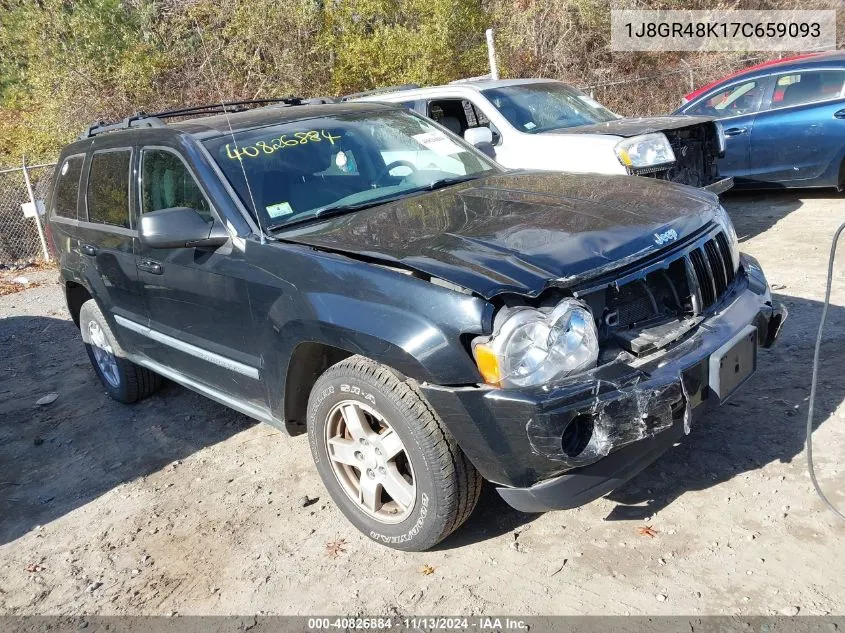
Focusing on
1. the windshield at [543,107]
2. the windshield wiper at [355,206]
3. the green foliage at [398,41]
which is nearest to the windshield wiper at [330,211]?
the windshield wiper at [355,206]

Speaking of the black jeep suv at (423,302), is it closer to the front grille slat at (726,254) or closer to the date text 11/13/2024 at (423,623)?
Result: the front grille slat at (726,254)

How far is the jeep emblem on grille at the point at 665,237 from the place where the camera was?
3039 mm

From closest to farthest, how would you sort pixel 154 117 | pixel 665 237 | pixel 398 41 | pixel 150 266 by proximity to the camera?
pixel 665 237
pixel 150 266
pixel 154 117
pixel 398 41

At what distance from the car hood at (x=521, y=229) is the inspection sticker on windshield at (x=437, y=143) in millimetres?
492

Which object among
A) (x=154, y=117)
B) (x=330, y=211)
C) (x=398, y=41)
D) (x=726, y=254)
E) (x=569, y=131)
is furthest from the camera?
(x=398, y=41)

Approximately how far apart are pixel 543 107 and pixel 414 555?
5870 millimetres

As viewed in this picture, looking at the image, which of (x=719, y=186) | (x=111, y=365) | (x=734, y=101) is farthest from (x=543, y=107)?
(x=111, y=365)

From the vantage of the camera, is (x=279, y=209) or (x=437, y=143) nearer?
(x=279, y=209)

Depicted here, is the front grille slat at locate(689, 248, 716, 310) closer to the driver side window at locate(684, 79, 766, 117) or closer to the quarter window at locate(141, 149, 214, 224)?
the quarter window at locate(141, 149, 214, 224)

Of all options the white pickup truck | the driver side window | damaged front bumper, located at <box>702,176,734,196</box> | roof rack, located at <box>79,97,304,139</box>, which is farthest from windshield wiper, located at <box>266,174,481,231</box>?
the driver side window

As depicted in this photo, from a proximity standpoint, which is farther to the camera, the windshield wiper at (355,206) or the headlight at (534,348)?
the windshield wiper at (355,206)

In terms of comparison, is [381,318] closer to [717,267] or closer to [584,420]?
[584,420]

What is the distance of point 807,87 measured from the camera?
838cm

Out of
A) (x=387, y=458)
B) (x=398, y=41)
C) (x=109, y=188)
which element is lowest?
(x=387, y=458)
